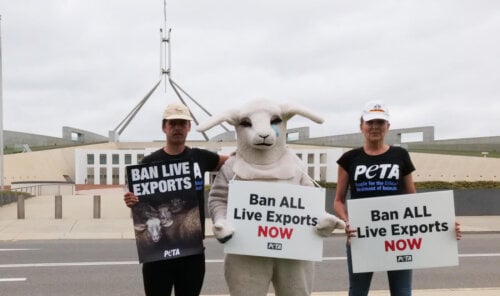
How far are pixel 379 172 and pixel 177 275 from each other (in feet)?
5.11

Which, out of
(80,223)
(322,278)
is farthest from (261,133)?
(80,223)

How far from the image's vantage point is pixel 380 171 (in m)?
3.47

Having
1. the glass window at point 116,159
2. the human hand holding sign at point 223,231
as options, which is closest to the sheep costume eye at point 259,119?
the human hand holding sign at point 223,231

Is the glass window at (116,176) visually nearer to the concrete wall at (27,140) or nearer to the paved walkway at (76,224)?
the paved walkway at (76,224)

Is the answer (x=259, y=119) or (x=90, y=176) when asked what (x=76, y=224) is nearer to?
(x=259, y=119)

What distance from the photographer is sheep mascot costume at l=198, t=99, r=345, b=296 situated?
3350 mm

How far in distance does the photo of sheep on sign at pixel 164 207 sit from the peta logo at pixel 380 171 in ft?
3.82

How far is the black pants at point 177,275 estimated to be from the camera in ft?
11.5

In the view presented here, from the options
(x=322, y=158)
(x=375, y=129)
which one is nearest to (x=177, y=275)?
(x=375, y=129)

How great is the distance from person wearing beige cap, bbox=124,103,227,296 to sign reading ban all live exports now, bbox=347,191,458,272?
1045 millimetres

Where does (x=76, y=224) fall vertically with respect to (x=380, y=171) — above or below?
below

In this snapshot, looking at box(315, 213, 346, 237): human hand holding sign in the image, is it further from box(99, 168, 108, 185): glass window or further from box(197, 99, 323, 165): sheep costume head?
box(99, 168, 108, 185): glass window

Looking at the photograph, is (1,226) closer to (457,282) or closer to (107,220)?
(107,220)

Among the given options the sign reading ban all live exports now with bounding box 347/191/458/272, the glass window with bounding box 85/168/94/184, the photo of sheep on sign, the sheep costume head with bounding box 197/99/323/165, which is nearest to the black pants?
the photo of sheep on sign
